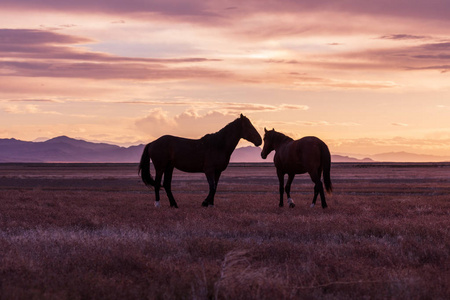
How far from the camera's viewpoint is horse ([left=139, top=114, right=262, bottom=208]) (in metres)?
20.6

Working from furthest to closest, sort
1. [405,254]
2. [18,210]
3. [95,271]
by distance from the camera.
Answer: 1. [18,210]
2. [405,254]
3. [95,271]

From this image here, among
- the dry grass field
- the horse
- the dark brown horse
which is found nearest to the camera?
the dry grass field

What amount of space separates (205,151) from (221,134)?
89 cm

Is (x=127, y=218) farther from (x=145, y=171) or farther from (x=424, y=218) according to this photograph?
(x=424, y=218)

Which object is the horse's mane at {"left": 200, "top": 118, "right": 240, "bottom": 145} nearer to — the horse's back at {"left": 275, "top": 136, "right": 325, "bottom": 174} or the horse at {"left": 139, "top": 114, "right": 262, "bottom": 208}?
the horse at {"left": 139, "top": 114, "right": 262, "bottom": 208}

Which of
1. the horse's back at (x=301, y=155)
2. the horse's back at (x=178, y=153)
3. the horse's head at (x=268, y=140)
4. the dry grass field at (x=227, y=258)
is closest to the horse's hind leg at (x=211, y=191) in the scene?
the horse's back at (x=178, y=153)

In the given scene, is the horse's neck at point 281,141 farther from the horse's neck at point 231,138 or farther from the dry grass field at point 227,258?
the dry grass field at point 227,258

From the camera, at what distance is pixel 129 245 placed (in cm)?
1088

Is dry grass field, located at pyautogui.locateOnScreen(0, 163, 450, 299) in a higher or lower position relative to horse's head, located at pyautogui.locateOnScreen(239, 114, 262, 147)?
lower

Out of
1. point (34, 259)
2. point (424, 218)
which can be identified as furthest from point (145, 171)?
point (34, 259)

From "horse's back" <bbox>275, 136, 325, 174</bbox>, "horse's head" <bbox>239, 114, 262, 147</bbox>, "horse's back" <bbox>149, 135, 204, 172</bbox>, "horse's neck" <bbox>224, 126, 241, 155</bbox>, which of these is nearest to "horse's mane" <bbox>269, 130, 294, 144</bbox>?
"horse's back" <bbox>275, 136, 325, 174</bbox>

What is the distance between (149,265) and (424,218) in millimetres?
10406

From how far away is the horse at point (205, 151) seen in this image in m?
20.6

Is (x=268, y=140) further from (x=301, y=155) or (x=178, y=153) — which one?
(x=178, y=153)
